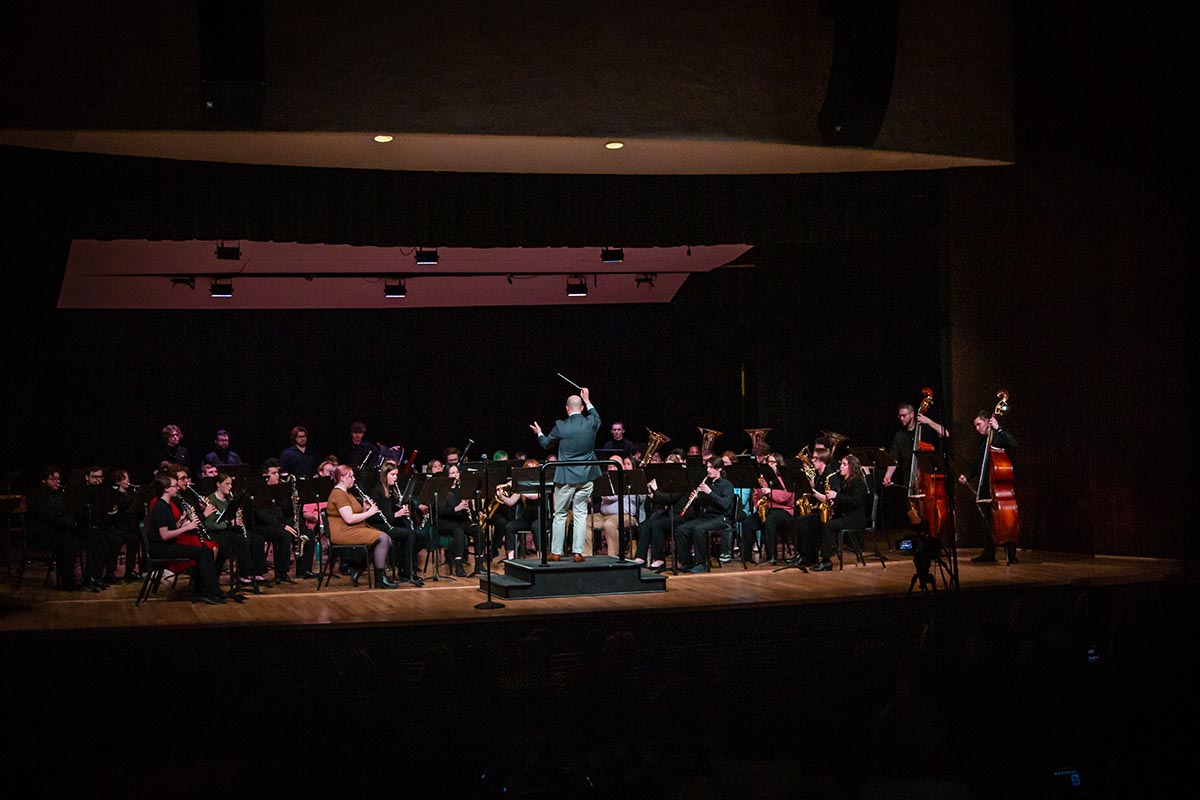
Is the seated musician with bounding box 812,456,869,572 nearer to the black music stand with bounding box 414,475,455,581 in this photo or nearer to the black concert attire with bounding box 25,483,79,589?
the black music stand with bounding box 414,475,455,581

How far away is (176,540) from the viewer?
30.0 ft

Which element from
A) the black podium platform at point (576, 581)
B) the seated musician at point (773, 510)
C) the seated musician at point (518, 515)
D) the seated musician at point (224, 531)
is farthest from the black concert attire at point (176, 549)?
the seated musician at point (773, 510)

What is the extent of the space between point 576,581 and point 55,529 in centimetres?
458

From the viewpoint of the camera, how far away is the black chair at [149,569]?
895 cm

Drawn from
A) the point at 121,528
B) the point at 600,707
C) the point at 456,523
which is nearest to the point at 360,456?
the point at 456,523

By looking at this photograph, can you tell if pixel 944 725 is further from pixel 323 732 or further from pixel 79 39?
pixel 79 39

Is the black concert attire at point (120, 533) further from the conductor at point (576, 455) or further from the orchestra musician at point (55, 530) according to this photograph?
the conductor at point (576, 455)

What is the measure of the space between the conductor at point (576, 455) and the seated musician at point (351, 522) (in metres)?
1.44

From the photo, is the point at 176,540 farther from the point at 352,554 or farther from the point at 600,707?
the point at 600,707

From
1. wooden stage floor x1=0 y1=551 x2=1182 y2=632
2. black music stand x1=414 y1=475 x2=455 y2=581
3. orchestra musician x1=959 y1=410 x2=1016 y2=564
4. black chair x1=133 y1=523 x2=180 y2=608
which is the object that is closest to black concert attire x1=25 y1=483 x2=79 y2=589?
wooden stage floor x1=0 y1=551 x2=1182 y2=632

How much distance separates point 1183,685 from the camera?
427cm

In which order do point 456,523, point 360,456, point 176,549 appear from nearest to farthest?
point 176,549 < point 456,523 < point 360,456

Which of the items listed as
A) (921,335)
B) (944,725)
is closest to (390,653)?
(944,725)

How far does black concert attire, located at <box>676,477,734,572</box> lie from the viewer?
415 inches
